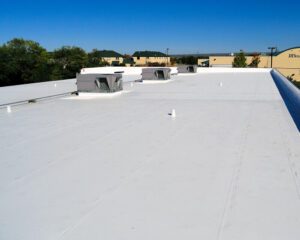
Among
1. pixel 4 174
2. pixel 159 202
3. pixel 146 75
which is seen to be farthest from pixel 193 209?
pixel 146 75

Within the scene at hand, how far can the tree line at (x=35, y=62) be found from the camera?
4569 cm

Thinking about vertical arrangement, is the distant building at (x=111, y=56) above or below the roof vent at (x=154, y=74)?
above

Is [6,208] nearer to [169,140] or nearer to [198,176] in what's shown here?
[198,176]

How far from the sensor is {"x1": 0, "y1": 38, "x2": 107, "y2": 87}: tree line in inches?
1799

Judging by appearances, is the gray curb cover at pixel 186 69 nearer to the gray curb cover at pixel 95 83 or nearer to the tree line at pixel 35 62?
the gray curb cover at pixel 95 83

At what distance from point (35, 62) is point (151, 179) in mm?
50576

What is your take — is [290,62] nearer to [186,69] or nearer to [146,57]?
[186,69]

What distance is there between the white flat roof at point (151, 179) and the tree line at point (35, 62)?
40.4 metres

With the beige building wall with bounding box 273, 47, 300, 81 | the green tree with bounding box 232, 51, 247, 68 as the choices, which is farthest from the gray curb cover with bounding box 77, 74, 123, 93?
the beige building wall with bounding box 273, 47, 300, 81

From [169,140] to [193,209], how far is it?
104 inches

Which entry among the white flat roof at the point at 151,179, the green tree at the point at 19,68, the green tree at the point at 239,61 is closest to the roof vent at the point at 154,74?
the white flat roof at the point at 151,179

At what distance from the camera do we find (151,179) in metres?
3.90

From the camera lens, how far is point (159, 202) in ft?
10.7

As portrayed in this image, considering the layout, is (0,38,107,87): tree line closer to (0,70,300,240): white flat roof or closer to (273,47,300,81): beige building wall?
(273,47,300,81): beige building wall
